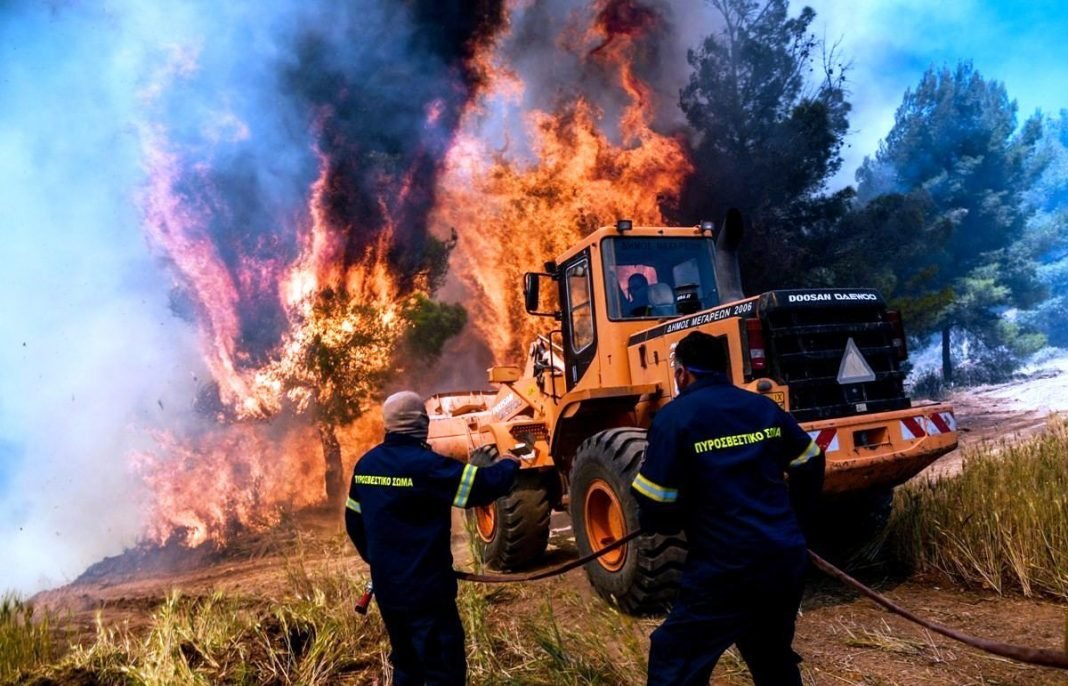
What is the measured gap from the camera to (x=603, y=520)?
5.86 metres

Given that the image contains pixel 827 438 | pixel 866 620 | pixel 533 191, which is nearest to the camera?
pixel 866 620

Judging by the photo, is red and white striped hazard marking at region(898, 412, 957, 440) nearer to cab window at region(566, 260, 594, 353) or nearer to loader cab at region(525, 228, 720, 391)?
loader cab at region(525, 228, 720, 391)

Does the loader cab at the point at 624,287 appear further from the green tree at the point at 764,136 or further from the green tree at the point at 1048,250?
the green tree at the point at 1048,250

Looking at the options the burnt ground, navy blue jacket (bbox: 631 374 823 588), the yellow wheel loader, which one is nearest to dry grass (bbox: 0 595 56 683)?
the burnt ground

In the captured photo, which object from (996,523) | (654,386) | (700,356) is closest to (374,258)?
(654,386)

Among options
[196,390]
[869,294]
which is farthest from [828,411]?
[196,390]

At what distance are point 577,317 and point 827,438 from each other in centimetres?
280

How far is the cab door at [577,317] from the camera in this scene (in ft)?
22.5

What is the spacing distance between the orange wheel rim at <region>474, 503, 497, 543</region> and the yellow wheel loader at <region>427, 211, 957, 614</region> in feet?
0.08

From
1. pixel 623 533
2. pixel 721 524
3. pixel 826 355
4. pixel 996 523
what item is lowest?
pixel 996 523

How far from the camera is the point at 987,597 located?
5.21 m

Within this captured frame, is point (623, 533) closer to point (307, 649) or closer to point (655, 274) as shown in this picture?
point (307, 649)

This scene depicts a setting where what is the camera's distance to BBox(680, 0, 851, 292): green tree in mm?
17797

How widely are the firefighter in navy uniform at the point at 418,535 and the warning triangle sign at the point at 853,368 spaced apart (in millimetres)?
3127
